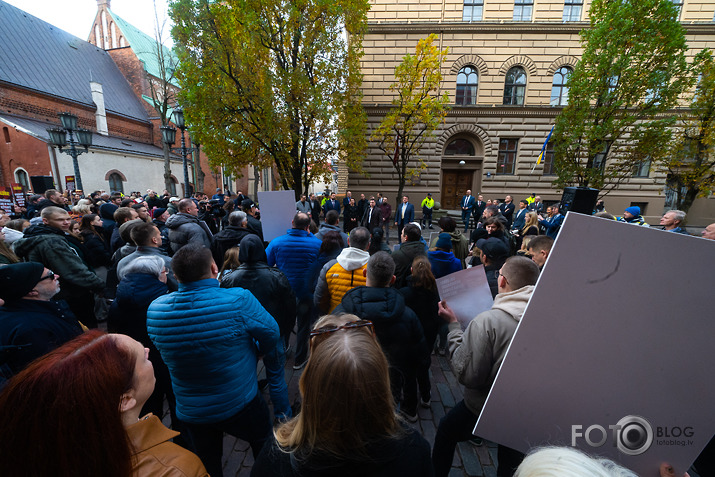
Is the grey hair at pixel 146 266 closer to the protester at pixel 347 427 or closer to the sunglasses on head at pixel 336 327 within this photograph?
the sunglasses on head at pixel 336 327

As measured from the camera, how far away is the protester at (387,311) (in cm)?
226

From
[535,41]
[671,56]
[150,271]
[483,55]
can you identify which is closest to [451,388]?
[150,271]

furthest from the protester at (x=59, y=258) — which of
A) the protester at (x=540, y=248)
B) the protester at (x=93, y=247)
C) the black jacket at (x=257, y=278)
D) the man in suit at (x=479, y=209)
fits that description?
the man in suit at (x=479, y=209)

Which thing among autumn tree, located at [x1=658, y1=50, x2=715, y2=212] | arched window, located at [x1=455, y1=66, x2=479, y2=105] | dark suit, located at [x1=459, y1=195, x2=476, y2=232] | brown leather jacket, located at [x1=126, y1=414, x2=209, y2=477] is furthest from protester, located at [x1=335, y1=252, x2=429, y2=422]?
arched window, located at [x1=455, y1=66, x2=479, y2=105]

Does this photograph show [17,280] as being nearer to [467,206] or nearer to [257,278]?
[257,278]

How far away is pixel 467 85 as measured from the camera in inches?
612

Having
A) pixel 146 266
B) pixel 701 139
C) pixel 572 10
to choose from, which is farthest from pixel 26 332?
pixel 572 10

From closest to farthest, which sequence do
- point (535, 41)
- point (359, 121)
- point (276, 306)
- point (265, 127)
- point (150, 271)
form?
point (150, 271), point (276, 306), point (265, 127), point (359, 121), point (535, 41)

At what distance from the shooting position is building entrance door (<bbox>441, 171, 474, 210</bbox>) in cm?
1708

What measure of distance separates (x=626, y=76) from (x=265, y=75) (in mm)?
12785

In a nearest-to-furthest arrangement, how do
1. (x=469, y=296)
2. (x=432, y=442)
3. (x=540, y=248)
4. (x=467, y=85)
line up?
(x=469, y=296) → (x=432, y=442) → (x=540, y=248) → (x=467, y=85)

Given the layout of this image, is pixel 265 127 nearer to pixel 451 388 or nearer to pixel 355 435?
pixel 451 388

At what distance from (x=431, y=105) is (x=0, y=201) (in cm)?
1407

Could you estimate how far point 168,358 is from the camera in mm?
1769
